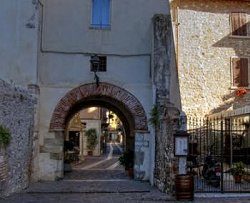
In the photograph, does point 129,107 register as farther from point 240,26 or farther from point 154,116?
point 240,26

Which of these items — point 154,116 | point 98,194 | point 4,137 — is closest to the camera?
point 4,137

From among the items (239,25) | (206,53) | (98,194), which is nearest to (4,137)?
(98,194)

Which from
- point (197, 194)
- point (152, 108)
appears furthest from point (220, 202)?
point (152, 108)

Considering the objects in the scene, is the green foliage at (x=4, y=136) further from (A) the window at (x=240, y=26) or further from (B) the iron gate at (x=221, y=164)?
(A) the window at (x=240, y=26)

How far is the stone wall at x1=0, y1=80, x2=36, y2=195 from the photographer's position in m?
12.5

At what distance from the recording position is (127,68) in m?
17.4

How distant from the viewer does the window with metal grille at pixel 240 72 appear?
23.8 metres

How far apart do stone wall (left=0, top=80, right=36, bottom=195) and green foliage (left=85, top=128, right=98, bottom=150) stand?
77.7 feet

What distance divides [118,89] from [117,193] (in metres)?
4.62

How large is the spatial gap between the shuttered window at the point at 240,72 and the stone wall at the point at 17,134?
1220 cm

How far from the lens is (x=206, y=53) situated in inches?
952

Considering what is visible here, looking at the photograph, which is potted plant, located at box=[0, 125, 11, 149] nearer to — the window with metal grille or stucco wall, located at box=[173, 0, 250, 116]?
stucco wall, located at box=[173, 0, 250, 116]

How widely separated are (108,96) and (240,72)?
31.6 ft

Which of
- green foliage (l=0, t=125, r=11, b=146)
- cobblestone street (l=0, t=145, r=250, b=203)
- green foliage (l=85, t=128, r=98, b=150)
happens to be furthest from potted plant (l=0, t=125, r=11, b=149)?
green foliage (l=85, t=128, r=98, b=150)
